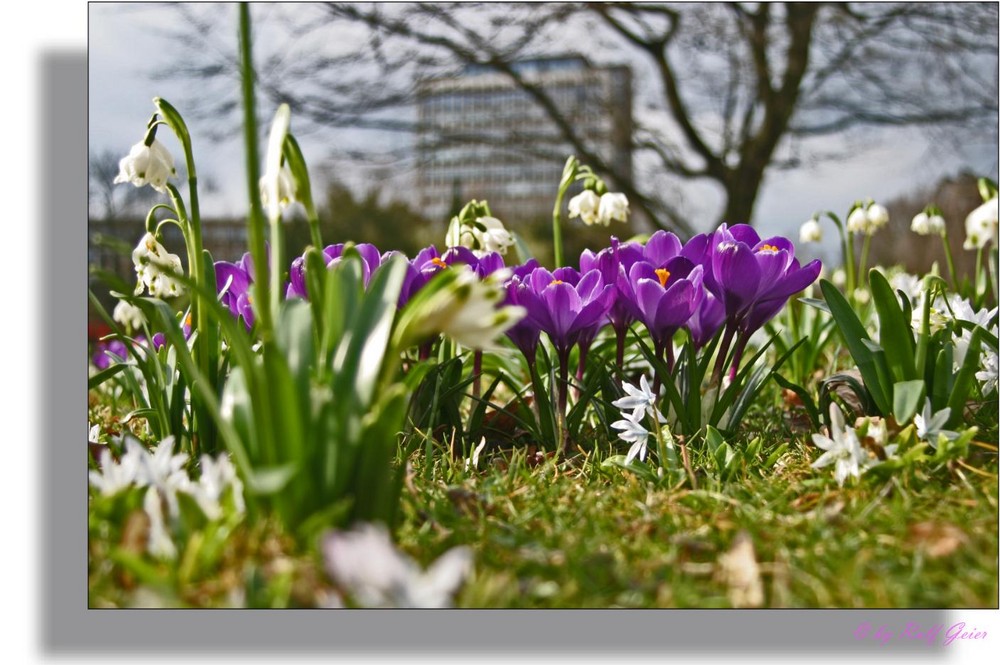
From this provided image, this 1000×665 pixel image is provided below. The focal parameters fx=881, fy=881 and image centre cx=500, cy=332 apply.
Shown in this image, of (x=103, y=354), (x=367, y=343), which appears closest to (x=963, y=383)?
(x=367, y=343)

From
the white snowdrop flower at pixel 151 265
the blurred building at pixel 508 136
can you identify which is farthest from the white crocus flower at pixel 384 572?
the blurred building at pixel 508 136

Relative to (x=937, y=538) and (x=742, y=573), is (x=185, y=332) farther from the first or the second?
(x=937, y=538)

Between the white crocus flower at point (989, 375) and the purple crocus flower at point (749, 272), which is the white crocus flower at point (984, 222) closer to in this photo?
the white crocus flower at point (989, 375)

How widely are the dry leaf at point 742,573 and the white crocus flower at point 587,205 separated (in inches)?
49.0

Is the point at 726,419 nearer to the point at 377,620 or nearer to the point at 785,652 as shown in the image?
the point at 785,652

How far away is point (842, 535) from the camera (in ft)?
4.19

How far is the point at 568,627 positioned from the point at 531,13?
221 inches

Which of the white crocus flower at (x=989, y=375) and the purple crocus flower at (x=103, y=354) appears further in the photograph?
the purple crocus flower at (x=103, y=354)

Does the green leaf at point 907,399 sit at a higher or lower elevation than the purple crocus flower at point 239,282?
lower

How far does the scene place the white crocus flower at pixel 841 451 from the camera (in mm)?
1426

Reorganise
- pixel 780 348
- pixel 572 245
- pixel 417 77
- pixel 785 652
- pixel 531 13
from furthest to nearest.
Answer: pixel 572 245
pixel 417 77
pixel 531 13
pixel 780 348
pixel 785 652

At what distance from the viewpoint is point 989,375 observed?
1707mm

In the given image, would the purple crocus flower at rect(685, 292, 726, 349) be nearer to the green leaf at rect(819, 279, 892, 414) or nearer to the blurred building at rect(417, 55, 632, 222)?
the green leaf at rect(819, 279, 892, 414)

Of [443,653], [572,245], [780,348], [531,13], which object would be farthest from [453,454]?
[572,245]
